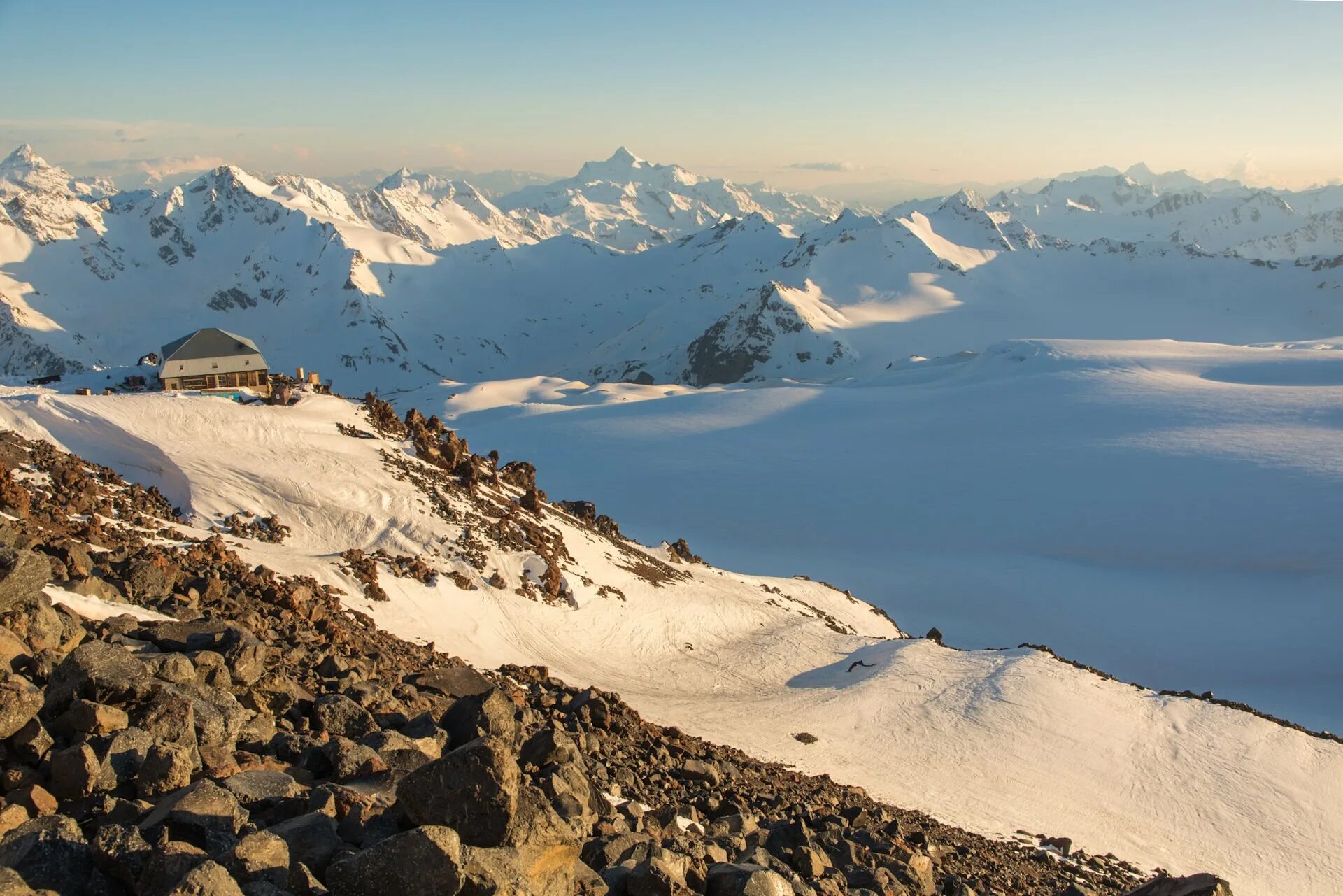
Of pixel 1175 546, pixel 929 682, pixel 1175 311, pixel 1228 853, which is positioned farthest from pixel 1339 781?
pixel 1175 311

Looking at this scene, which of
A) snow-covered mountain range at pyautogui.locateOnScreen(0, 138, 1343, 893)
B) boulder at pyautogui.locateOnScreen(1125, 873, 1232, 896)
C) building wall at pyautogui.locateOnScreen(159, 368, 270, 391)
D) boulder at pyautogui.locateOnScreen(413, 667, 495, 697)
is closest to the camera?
boulder at pyautogui.locateOnScreen(1125, 873, 1232, 896)

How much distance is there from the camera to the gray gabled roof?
111ft

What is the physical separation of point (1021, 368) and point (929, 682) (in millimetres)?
80028

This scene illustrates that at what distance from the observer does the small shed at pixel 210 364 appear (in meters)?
33.8

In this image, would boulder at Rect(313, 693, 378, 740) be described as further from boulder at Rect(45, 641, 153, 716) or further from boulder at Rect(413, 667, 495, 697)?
boulder at Rect(413, 667, 495, 697)

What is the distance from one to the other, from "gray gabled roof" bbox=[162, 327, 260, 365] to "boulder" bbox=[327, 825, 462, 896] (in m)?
30.8

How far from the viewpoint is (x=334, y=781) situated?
8633mm

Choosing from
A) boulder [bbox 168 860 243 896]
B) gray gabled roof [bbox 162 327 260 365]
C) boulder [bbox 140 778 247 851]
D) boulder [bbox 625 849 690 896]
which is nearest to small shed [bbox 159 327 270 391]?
gray gabled roof [bbox 162 327 260 365]

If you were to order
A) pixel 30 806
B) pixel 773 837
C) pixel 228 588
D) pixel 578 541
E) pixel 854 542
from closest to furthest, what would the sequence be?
pixel 30 806
pixel 773 837
pixel 228 588
pixel 578 541
pixel 854 542

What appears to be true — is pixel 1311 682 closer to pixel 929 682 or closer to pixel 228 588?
pixel 929 682

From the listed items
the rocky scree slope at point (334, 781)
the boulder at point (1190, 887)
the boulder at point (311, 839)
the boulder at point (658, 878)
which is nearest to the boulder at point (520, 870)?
the rocky scree slope at point (334, 781)

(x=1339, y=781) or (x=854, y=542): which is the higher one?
(x=1339, y=781)

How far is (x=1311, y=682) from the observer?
3769 centimetres

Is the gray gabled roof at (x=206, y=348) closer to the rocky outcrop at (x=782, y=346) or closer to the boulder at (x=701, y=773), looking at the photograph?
the boulder at (x=701, y=773)
